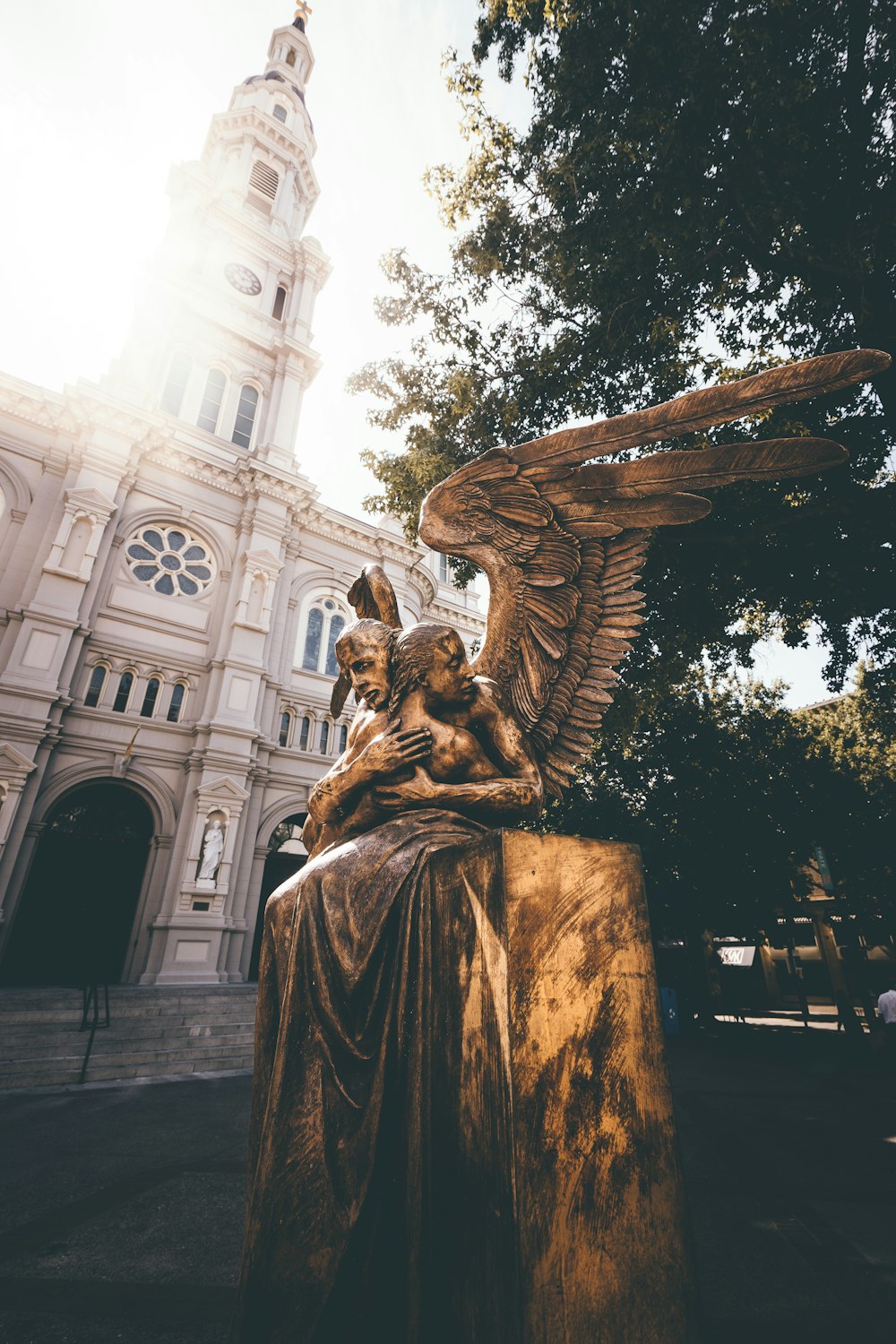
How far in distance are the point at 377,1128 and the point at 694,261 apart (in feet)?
22.9

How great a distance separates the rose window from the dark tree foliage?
11.9 metres

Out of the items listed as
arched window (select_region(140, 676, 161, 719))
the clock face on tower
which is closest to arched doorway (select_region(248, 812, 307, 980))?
arched window (select_region(140, 676, 161, 719))

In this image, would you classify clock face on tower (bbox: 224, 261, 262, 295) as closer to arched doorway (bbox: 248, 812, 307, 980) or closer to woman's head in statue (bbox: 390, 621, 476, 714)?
arched doorway (bbox: 248, 812, 307, 980)

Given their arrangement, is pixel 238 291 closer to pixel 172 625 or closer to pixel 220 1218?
pixel 172 625

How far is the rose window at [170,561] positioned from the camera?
16.7 meters

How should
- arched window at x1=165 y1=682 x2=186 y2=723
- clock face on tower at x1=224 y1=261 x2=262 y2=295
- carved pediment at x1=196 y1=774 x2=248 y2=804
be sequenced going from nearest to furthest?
carved pediment at x1=196 y1=774 x2=248 y2=804
arched window at x1=165 y1=682 x2=186 y2=723
clock face on tower at x1=224 y1=261 x2=262 y2=295

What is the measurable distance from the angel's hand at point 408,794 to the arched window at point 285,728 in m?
15.8

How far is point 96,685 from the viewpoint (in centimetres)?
1497

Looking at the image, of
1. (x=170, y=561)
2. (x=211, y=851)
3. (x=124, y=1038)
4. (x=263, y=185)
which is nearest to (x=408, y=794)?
(x=124, y=1038)

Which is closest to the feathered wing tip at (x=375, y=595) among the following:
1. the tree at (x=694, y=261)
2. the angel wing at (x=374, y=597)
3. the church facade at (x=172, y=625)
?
the angel wing at (x=374, y=597)

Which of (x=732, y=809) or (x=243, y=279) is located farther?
(x=243, y=279)

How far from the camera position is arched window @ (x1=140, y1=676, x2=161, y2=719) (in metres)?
15.4

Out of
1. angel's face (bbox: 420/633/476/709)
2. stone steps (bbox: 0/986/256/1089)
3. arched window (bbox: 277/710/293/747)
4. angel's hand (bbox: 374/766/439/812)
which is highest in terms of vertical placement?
arched window (bbox: 277/710/293/747)

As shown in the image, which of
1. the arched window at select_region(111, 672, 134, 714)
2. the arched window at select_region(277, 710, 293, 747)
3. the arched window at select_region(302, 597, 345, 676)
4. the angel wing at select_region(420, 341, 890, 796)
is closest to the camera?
the angel wing at select_region(420, 341, 890, 796)
